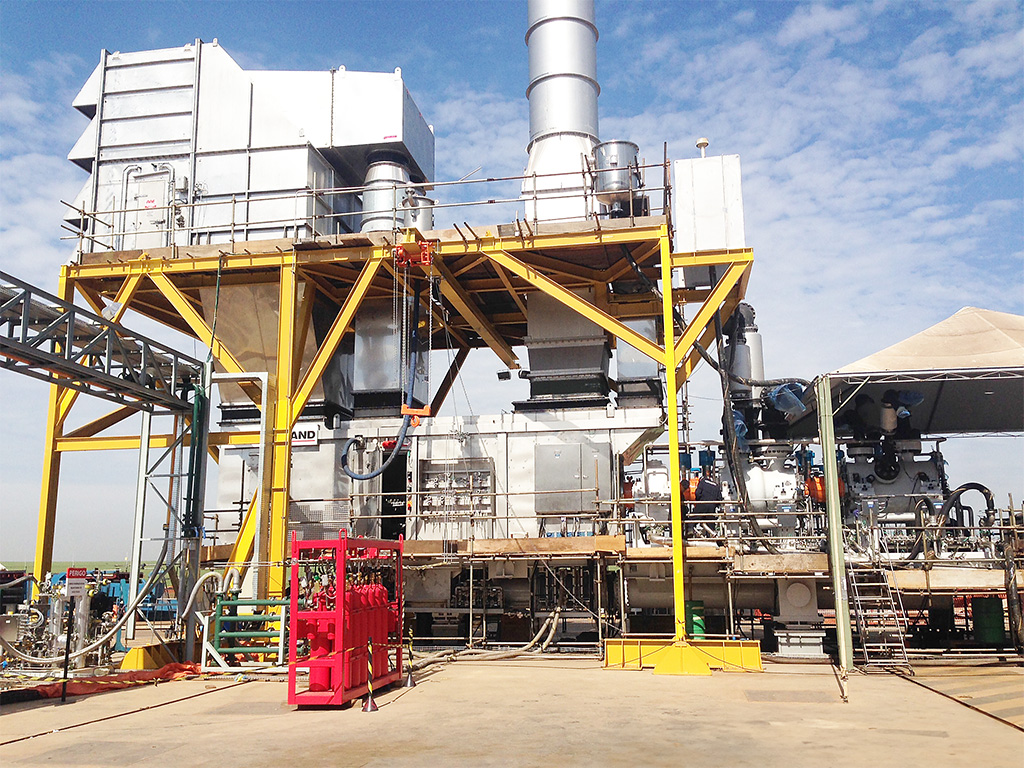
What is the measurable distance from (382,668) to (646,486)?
26.1ft

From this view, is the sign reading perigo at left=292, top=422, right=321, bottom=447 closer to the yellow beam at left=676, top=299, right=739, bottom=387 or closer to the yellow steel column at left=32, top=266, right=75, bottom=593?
the yellow steel column at left=32, top=266, right=75, bottom=593

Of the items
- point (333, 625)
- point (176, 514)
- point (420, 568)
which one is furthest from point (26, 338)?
point (420, 568)

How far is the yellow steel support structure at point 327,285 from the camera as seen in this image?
1742 cm

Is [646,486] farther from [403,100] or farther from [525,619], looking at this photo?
[403,100]

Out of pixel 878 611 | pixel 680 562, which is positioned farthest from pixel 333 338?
pixel 878 611

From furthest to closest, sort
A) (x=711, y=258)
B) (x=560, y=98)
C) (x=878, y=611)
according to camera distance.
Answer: (x=560, y=98) < (x=711, y=258) < (x=878, y=611)

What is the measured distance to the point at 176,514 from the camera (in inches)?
672

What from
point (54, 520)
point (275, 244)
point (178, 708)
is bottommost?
point (178, 708)

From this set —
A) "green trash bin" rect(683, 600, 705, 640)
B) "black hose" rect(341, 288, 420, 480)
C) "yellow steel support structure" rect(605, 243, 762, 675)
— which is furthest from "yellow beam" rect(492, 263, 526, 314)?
"green trash bin" rect(683, 600, 705, 640)

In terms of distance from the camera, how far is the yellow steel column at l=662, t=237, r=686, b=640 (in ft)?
50.9

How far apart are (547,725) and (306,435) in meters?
12.1

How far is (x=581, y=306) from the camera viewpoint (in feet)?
58.5

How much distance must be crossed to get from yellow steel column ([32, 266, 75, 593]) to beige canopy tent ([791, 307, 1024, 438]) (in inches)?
634

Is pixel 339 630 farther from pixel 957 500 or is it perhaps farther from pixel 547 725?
pixel 957 500
